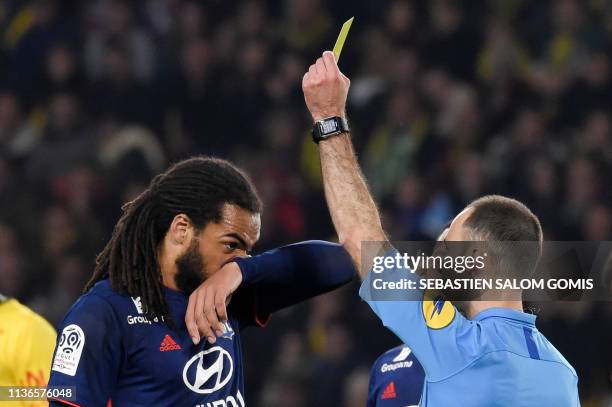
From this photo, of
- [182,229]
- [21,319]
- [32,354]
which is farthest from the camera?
[21,319]

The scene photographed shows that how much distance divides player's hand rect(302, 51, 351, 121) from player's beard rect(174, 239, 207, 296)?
562 millimetres

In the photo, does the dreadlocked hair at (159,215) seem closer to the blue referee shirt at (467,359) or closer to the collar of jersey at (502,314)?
the blue referee shirt at (467,359)

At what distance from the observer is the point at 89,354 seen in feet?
9.43

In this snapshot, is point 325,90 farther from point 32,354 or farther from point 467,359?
point 32,354

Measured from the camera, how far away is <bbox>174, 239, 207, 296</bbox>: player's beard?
3.10 m

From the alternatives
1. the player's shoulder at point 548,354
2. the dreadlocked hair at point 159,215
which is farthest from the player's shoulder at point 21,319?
the player's shoulder at point 548,354

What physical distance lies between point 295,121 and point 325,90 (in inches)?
211

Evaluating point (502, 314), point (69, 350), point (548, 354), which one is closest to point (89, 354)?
point (69, 350)

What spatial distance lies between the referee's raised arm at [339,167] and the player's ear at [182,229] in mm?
509

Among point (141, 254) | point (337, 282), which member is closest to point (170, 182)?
point (141, 254)

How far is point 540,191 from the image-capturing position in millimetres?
7020

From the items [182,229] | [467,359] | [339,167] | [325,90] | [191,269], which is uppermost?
[325,90]

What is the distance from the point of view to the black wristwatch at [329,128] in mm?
2773

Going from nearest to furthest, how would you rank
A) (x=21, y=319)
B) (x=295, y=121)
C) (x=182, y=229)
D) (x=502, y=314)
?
1. (x=502, y=314)
2. (x=182, y=229)
3. (x=21, y=319)
4. (x=295, y=121)
